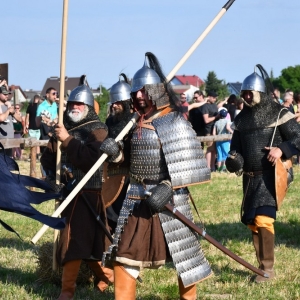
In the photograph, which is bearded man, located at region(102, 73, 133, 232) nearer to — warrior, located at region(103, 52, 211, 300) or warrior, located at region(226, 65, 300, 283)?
warrior, located at region(226, 65, 300, 283)

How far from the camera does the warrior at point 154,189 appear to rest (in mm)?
5496

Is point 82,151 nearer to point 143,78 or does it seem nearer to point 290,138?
point 143,78

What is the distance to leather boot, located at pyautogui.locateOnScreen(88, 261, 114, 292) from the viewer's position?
268 inches

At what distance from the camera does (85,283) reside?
697 centimetres

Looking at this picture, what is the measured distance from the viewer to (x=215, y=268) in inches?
301

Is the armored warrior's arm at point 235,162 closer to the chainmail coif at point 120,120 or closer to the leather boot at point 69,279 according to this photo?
the chainmail coif at point 120,120

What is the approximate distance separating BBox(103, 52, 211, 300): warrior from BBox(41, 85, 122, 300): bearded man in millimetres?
814

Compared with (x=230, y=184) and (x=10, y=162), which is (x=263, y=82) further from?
(x=230, y=184)

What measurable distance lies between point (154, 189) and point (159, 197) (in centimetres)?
8

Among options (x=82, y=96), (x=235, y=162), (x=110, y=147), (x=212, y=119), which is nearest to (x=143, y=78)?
(x=110, y=147)

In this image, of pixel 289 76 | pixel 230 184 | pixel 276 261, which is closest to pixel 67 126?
pixel 276 261

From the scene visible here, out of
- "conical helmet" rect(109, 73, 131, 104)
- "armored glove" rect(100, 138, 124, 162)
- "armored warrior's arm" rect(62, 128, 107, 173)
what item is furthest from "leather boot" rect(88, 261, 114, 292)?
"conical helmet" rect(109, 73, 131, 104)

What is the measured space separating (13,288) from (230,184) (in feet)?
25.3

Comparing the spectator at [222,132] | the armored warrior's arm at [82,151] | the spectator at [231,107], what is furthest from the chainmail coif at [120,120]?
the spectator at [231,107]
